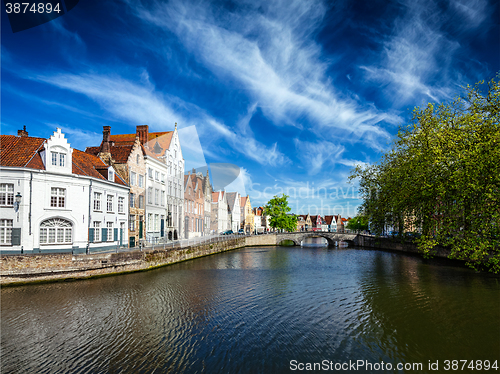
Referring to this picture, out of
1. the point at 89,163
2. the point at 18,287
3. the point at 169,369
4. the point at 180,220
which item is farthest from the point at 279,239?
the point at 169,369

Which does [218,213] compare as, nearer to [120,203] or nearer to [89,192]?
[120,203]

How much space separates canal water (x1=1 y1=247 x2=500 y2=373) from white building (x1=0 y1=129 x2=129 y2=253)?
15.2 ft

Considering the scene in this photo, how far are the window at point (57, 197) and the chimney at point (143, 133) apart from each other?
48.2 feet

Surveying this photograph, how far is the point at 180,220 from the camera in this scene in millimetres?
44094

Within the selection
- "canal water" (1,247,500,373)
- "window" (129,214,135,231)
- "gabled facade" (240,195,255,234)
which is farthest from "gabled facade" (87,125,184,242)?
Answer: "gabled facade" (240,195,255,234)

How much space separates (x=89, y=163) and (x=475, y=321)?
91.5 feet

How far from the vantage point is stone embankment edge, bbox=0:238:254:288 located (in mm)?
18844

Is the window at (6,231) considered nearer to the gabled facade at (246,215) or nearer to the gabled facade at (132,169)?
the gabled facade at (132,169)

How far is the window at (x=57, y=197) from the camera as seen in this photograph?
73.7ft

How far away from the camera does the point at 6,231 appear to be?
20.8m

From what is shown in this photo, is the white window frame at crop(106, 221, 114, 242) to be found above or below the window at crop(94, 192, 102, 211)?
below

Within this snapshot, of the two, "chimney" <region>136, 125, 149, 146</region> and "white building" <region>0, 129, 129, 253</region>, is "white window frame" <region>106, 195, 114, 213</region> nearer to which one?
"white building" <region>0, 129, 129, 253</region>

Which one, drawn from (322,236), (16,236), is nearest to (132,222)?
(16,236)

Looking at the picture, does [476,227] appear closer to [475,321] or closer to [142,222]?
[475,321]
